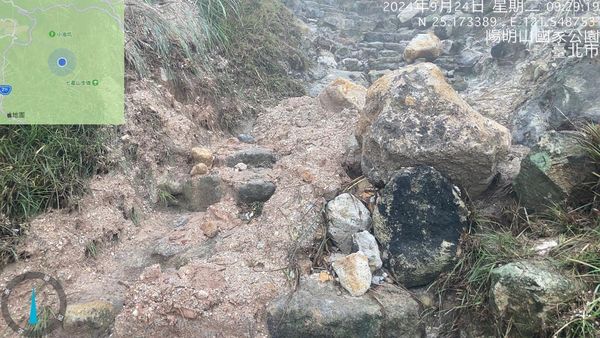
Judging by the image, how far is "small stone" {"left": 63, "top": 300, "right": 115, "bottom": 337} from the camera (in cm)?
264

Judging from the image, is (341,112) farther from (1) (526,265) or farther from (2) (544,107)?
(1) (526,265)

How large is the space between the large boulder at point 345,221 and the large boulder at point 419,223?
110mm

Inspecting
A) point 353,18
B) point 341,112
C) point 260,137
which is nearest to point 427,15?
point 353,18

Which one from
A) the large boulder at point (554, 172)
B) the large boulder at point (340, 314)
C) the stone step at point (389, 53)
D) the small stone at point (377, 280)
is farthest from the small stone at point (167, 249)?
the stone step at point (389, 53)

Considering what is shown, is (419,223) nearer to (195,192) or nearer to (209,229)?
(209,229)

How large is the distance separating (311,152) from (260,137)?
0.85m

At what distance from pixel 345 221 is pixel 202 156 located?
144cm

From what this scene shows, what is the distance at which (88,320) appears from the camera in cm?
265

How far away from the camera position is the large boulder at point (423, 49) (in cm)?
592

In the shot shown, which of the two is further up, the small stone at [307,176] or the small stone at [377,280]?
the small stone at [307,176]

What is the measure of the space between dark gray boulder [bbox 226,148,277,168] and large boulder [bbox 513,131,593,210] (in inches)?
77.0

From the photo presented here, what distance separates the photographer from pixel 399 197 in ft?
10.0

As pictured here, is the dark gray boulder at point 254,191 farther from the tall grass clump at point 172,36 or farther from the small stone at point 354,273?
the tall grass clump at point 172,36

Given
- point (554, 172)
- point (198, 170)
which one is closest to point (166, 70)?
point (198, 170)
